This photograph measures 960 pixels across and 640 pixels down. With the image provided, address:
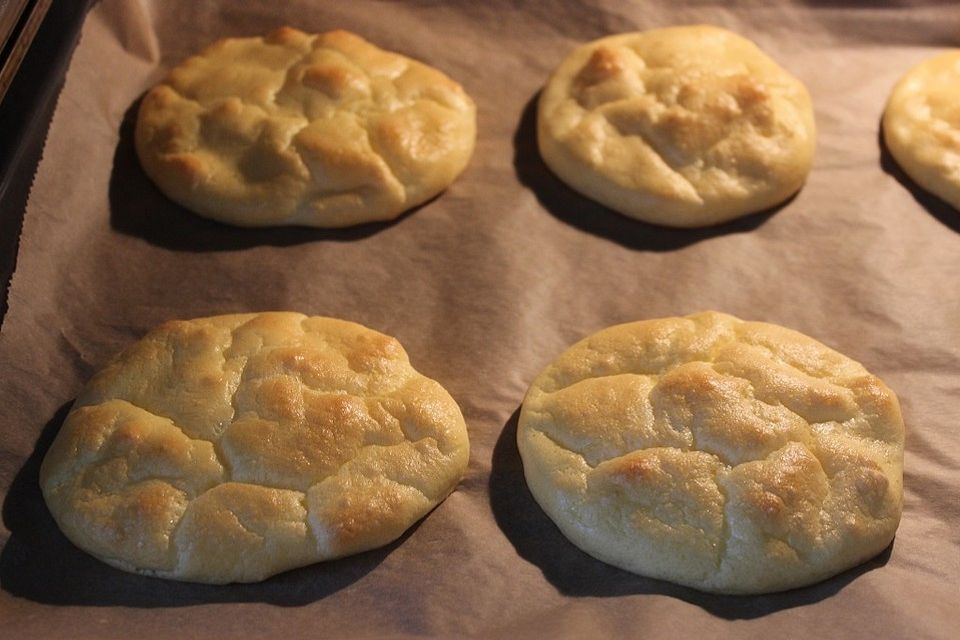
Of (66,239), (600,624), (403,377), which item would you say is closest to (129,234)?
(66,239)

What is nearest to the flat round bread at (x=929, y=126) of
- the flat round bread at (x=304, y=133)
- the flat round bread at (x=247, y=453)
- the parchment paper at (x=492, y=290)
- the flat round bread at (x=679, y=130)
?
the parchment paper at (x=492, y=290)

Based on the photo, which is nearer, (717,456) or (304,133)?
(717,456)

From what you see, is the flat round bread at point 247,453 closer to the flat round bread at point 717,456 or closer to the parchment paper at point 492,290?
the parchment paper at point 492,290

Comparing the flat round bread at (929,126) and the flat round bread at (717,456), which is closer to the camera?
the flat round bread at (717,456)

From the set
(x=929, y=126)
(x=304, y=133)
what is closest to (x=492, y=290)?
(x=304, y=133)

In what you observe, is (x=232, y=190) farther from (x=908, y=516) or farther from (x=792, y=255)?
(x=908, y=516)

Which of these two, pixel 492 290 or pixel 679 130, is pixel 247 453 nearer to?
pixel 492 290
